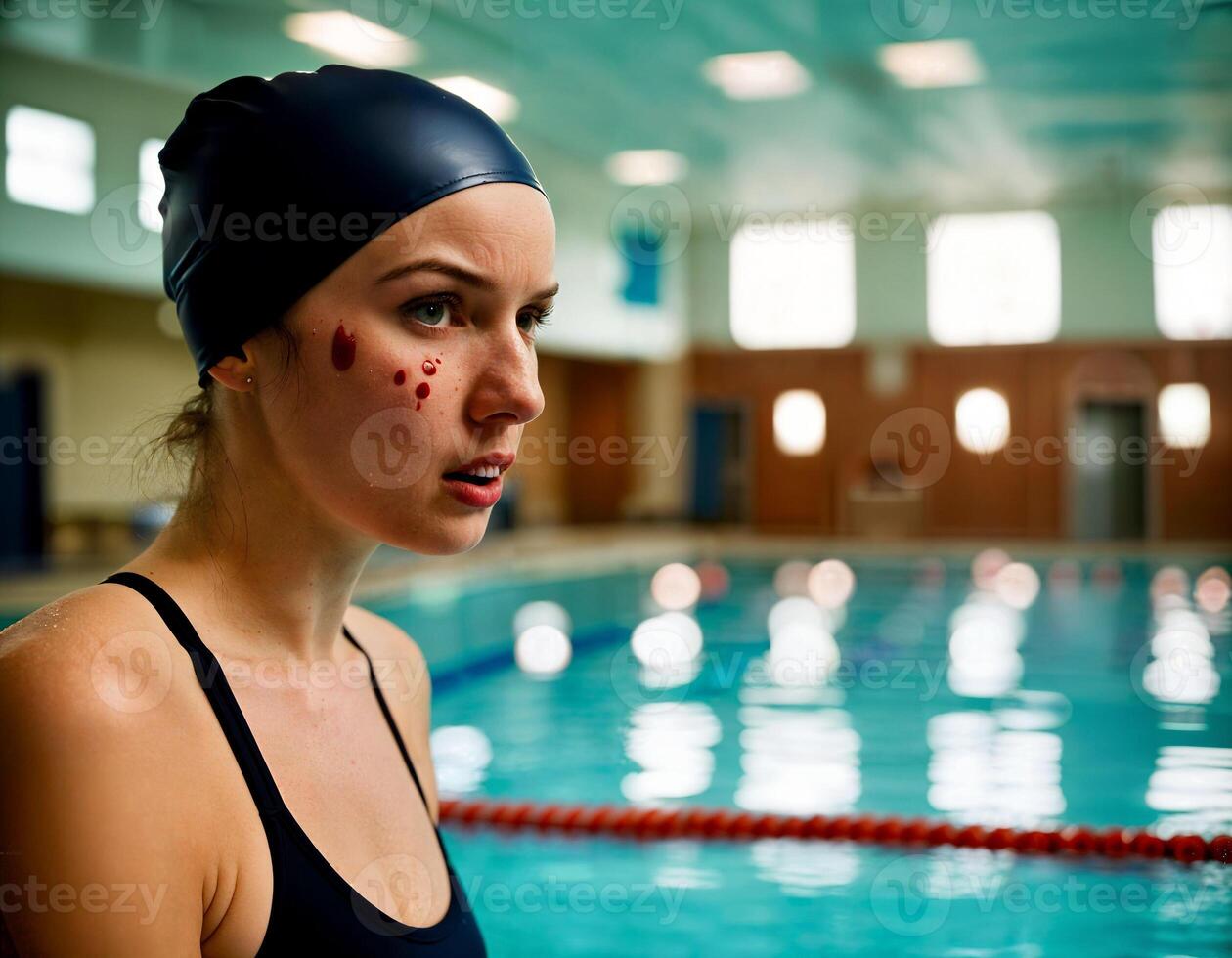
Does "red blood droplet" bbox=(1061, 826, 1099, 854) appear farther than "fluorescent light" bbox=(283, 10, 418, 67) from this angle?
No

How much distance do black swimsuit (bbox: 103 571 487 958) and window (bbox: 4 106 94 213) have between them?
9.58 meters

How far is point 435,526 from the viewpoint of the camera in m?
1.04

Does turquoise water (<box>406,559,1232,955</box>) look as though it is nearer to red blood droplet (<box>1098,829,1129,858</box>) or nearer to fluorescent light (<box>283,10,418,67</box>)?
red blood droplet (<box>1098,829,1129,858</box>)

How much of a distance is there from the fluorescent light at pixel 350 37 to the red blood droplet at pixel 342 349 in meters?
8.90

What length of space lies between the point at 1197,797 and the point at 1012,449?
46.1 feet

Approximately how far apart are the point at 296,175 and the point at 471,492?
299 mm

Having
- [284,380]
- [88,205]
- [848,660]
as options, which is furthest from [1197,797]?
[88,205]

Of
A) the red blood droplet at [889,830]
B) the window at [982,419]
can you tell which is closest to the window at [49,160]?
the red blood droplet at [889,830]

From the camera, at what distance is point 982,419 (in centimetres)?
1838

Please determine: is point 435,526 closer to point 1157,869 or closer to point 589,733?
point 1157,869

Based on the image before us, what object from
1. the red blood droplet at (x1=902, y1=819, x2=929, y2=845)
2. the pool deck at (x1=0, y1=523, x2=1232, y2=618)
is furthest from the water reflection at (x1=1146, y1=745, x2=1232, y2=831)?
the pool deck at (x1=0, y1=523, x2=1232, y2=618)

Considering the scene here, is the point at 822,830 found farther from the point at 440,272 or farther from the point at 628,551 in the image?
the point at 628,551

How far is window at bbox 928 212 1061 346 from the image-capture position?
58.4 feet

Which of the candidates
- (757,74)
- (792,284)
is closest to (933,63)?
(757,74)
